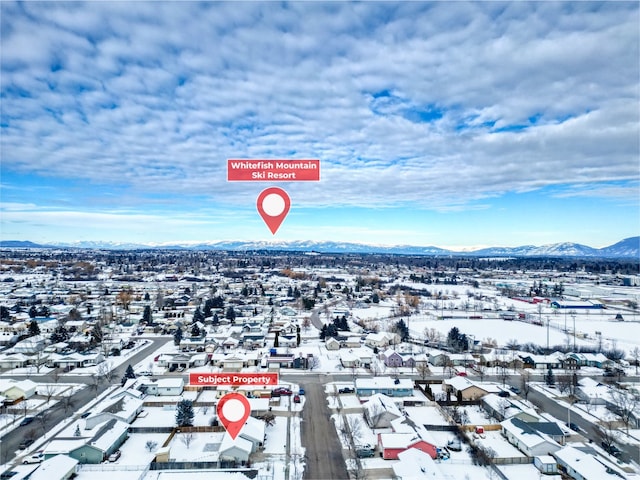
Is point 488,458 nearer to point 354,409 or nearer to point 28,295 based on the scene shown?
point 354,409

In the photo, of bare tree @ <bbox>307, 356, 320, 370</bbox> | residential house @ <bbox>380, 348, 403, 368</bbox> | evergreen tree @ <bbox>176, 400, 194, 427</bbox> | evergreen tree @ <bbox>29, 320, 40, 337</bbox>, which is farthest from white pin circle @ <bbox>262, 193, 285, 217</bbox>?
evergreen tree @ <bbox>29, 320, 40, 337</bbox>

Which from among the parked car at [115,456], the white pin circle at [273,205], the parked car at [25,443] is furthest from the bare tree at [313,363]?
the white pin circle at [273,205]

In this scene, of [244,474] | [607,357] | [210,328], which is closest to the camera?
[244,474]

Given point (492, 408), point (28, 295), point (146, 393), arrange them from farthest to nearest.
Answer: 1. point (28, 295)
2. point (146, 393)
3. point (492, 408)

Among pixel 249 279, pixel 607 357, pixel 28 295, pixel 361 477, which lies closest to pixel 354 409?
pixel 361 477

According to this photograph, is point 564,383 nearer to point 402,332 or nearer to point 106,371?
point 402,332

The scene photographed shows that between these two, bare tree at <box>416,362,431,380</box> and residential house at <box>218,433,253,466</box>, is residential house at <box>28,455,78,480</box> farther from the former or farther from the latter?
bare tree at <box>416,362,431,380</box>

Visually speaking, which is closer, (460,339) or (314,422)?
(314,422)
